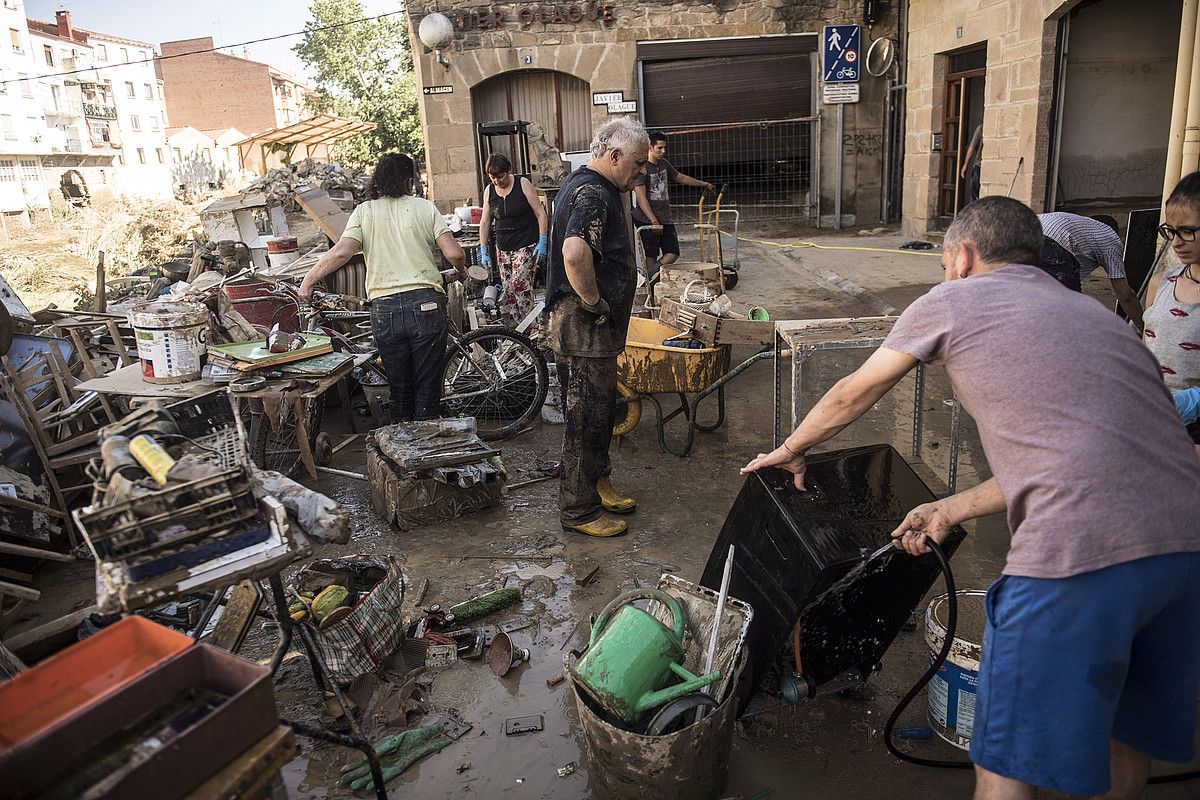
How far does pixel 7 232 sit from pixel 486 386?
1037 inches

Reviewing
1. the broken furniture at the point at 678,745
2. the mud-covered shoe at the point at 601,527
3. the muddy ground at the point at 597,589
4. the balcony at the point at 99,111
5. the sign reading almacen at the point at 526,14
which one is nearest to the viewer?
the broken furniture at the point at 678,745

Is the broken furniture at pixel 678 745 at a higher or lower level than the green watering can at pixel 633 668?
lower

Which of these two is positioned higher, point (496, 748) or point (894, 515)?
point (894, 515)

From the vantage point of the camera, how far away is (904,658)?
11.1 ft

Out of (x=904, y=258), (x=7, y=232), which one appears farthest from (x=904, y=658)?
(x=7, y=232)

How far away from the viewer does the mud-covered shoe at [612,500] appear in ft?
15.5

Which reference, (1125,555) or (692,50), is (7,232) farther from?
(1125,555)

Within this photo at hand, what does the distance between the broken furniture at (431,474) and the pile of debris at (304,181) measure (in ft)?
34.6

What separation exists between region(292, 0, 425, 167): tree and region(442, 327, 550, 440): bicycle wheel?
27.1 m

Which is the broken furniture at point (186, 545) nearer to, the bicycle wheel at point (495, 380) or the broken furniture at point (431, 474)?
the broken furniture at point (431, 474)

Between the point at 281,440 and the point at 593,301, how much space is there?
269cm

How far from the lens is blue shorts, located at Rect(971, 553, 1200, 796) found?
1872 millimetres

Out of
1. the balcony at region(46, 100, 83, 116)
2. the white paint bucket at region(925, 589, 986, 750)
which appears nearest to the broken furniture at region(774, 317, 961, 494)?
the white paint bucket at region(925, 589, 986, 750)

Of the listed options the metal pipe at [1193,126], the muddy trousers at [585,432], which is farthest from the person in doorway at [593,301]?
the metal pipe at [1193,126]
